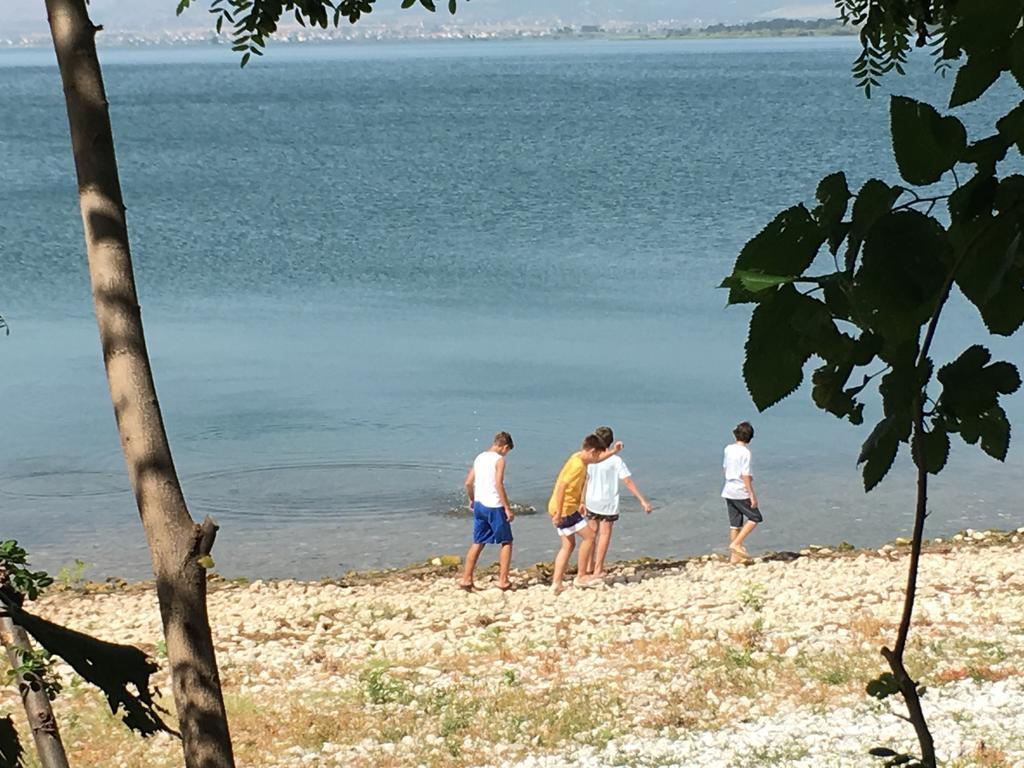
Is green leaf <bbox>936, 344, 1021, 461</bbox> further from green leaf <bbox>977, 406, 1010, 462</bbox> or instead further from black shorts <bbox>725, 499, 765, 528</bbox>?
black shorts <bbox>725, 499, 765, 528</bbox>

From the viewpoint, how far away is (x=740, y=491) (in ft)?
46.4

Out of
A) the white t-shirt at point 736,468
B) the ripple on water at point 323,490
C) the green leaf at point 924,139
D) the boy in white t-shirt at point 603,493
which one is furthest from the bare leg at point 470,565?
the green leaf at point 924,139

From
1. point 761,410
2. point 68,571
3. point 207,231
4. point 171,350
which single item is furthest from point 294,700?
point 207,231

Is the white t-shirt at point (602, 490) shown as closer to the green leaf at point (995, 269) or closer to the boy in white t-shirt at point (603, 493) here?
the boy in white t-shirt at point (603, 493)

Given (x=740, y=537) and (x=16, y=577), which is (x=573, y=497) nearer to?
(x=740, y=537)

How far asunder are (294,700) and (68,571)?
7.05 metres

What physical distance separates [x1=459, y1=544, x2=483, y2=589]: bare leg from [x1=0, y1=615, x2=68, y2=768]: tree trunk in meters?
9.27

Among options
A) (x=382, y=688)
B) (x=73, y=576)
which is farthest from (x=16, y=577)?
(x=73, y=576)

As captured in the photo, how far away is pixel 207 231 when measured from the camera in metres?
42.2

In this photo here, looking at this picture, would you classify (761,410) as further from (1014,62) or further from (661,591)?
(661,591)

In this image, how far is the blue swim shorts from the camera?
1272 cm

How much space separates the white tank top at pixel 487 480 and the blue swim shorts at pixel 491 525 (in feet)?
0.17

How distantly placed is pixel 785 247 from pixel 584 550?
1217cm

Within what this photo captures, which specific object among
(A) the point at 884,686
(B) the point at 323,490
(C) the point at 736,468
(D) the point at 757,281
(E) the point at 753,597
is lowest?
(B) the point at 323,490
